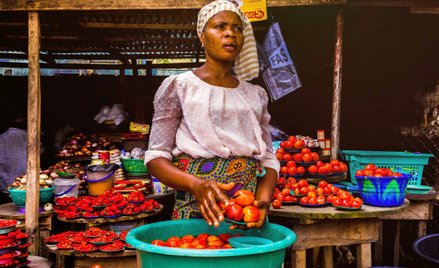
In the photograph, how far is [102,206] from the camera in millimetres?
5547

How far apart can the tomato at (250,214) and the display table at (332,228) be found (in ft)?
6.76

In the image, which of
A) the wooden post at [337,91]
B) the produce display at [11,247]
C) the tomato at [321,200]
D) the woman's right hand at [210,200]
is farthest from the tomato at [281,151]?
the woman's right hand at [210,200]

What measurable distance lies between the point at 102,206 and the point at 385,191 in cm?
326

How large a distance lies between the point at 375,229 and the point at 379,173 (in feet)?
1.85

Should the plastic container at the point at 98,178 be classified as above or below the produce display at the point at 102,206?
above

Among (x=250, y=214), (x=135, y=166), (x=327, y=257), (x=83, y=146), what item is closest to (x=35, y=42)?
(x=135, y=166)

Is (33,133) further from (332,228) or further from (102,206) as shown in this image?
(332,228)

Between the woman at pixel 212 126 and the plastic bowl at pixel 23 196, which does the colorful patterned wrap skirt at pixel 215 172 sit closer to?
the woman at pixel 212 126

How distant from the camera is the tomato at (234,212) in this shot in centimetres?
193

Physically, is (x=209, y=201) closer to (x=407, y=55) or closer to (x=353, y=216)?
(x=353, y=216)

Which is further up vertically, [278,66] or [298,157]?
[278,66]

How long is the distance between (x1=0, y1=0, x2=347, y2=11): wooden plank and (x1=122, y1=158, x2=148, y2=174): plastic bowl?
2.55 meters

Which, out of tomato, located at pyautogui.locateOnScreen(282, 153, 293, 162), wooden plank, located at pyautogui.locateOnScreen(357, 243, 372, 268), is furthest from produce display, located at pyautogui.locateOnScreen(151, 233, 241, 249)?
tomato, located at pyautogui.locateOnScreen(282, 153, 293, 162)

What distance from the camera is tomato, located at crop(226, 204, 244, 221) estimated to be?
75.9 inches
